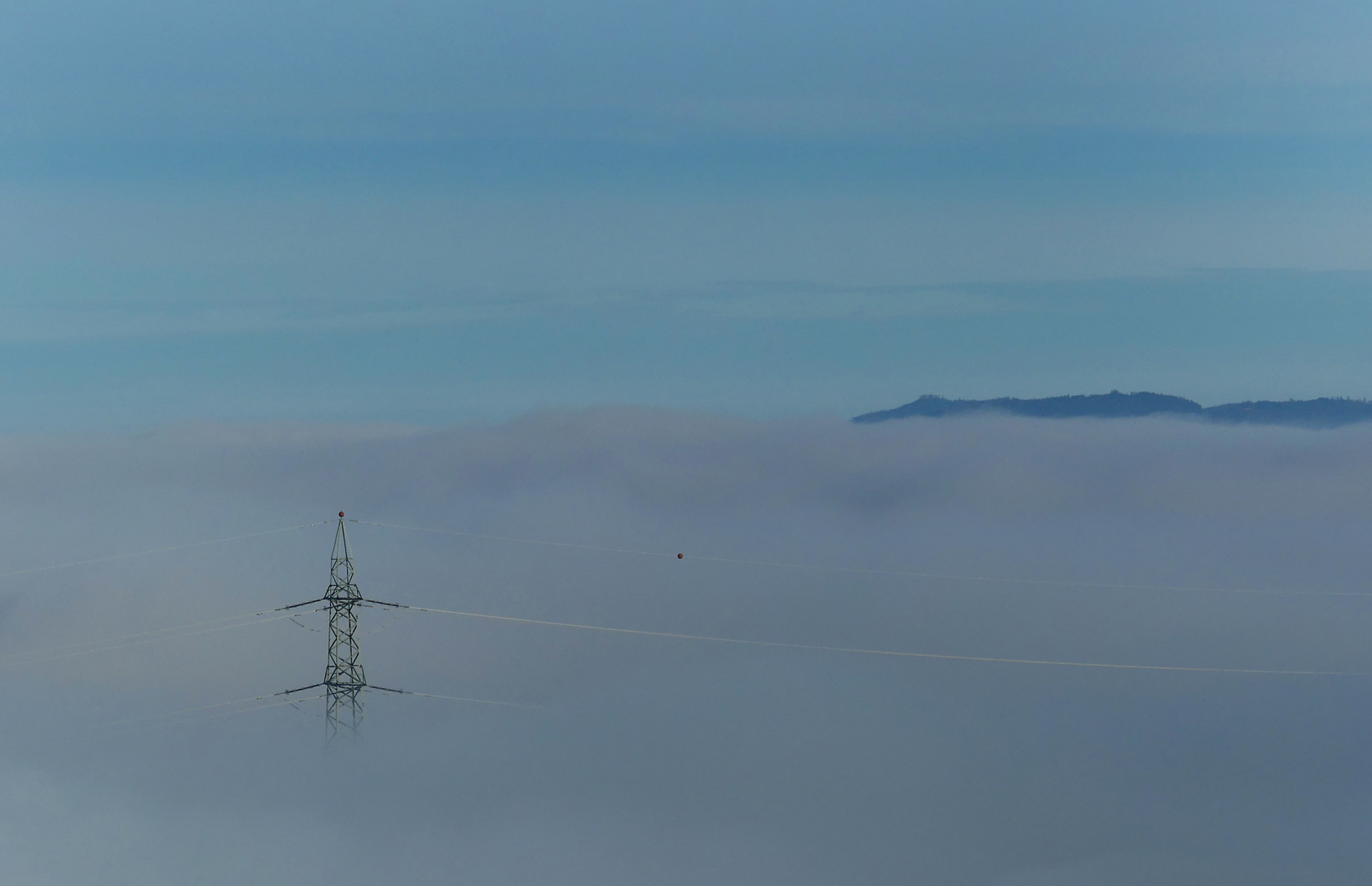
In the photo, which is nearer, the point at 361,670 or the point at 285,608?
the point at 285,608

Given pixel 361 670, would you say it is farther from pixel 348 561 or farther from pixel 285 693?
pixel 348 561

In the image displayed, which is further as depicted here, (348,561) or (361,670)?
(361,670)

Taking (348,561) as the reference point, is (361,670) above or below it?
below

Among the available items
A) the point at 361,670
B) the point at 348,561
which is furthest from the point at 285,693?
the point at 348,561

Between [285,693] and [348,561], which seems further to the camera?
[285,693]

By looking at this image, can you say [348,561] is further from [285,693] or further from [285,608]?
[285,693]

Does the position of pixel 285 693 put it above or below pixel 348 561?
below
